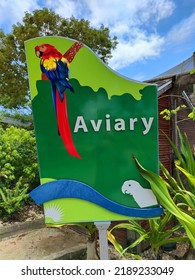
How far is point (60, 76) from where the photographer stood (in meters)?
1.19

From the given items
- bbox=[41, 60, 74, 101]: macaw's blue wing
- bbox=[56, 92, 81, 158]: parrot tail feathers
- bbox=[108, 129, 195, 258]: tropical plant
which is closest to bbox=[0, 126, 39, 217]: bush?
bbox=[108, 129, 195, 258]: tropical plant

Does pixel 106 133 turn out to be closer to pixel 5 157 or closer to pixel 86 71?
pixel 86 71

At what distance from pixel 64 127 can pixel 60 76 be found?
0.28 metres

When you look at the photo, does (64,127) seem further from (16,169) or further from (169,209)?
(16,169)

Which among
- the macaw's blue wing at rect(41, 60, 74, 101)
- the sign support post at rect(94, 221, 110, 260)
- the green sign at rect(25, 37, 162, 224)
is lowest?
the sign support post at rect(94, 221, 110, 260)

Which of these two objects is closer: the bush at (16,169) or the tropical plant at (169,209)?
the tropical plant at (169,209)

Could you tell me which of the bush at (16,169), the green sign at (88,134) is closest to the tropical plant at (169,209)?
the green sign at (88,134)

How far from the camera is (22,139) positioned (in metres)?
4.18

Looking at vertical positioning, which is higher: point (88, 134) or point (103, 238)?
point (88, 134)

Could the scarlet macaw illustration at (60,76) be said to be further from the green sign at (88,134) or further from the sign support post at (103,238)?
the sign support post at (103,238)

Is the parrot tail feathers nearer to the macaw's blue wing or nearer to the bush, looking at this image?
the macaw's blue wing

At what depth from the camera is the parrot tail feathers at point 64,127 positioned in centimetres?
122

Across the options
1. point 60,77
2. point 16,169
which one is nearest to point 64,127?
point 60,77

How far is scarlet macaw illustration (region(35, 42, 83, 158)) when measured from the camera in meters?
1.17
